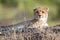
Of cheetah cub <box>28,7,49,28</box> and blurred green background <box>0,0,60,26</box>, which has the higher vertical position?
cheetah cub <box>28,7,49,28</box>

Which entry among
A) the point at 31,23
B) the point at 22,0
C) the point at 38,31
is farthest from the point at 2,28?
the point at 22,0

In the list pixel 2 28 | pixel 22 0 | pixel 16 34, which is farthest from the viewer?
pixel 22 0

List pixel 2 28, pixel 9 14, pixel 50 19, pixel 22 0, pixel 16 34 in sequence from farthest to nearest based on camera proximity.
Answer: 1. pixel 22 0
2. pixel 9 14
3. pixel 50 19
4. pixel 2 28
5. pixel 16 34

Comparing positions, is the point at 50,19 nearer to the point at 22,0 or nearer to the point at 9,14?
the point at 9,14

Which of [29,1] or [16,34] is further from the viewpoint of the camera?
[29,1]

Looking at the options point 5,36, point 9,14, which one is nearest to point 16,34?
point 5,36

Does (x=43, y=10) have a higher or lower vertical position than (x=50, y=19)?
higher

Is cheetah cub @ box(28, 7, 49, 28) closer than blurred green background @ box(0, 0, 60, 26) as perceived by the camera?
Yes

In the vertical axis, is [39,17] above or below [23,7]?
above

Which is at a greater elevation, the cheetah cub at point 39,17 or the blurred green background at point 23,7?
the cheetah cub at point 39,17

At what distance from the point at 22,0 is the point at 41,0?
172 centimetres

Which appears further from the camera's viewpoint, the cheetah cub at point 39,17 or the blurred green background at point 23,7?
the blurred green background at point 23,7

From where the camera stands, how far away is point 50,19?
943 inches

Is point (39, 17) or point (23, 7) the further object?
point (23, 7)
